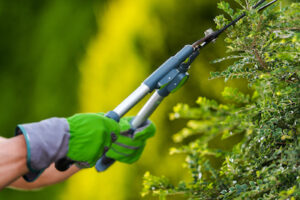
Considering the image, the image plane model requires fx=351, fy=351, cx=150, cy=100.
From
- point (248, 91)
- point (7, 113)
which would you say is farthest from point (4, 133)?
point (248, 91)

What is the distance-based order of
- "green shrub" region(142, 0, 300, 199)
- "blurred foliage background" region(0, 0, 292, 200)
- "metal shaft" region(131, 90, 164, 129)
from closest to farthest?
"green shrub" region(142, 0, 300, 199), "metal shaft" region(131, 90, 164, 129), "blurred foliage background" region(0, 0, 292, 200)

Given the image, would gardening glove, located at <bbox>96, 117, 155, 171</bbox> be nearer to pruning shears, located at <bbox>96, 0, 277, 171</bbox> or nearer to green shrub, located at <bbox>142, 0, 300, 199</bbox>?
pruning shears, located at <bbox>96, 0, 277, 171</bbox>

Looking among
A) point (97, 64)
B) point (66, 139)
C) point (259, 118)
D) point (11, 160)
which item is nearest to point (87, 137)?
point (66, 139)

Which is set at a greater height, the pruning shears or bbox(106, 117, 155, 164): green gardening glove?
the pruning shears

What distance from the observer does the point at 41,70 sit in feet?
10.4

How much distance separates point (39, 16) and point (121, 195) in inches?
70.6

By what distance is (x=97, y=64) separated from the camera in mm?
3045

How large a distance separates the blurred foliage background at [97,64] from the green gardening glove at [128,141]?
1.49 metres

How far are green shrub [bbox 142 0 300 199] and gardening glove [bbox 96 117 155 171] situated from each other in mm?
181

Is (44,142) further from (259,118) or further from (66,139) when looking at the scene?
(259,118)

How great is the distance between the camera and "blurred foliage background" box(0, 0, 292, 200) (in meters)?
2.90

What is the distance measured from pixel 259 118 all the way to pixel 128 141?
1.59 ft

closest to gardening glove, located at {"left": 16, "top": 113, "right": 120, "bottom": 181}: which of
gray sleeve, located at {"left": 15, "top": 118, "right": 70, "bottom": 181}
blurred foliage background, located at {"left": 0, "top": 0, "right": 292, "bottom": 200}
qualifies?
gray sleeve, located at {"left": 15, "top": 118, "right": 70, "bottom": 181}

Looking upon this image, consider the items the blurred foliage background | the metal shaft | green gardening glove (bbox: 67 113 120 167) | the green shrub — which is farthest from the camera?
the blurred foliage background
